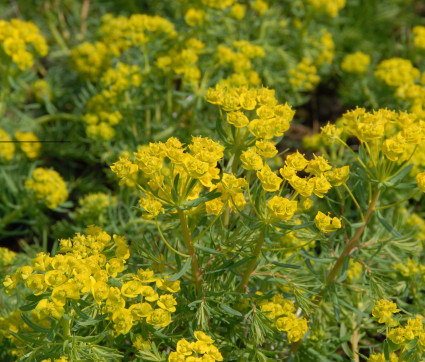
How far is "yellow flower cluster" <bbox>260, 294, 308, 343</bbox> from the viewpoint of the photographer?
7.02ft

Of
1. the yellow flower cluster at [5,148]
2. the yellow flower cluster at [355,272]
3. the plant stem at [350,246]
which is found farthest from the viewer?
the yellow flower cluster at [5,148]

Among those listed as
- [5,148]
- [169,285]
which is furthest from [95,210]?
[169,285]

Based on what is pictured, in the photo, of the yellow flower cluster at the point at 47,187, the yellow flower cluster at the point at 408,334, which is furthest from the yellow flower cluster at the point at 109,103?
the yellow flower cluster at the point at 408,334

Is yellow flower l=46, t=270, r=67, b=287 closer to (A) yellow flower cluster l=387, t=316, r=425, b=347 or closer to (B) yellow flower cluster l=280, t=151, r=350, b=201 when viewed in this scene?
(B) yellow flower cluster l=280, t=151, r=350, b=201

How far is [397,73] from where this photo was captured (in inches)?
148

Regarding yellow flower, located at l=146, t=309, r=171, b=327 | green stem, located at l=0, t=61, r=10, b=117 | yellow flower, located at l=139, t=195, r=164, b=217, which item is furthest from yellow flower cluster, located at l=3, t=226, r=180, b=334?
green stem, located at l=0, t=61, r=10, b=117

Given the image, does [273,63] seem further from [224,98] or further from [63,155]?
[224,98]

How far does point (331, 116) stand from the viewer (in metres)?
4.91

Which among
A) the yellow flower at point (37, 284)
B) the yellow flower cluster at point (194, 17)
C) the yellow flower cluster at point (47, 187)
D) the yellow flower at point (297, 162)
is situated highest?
the yellow flower cluster at point (194, 17)

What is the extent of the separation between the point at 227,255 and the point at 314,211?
26.3 inches

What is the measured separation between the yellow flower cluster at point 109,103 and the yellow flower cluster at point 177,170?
1.55 m

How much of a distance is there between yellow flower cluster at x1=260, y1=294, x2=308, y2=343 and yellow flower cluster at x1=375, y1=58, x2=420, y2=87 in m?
2.15

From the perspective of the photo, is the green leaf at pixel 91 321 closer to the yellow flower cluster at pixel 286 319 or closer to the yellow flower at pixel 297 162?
the yellow flower cluster at pixel 286 319

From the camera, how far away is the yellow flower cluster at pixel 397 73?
3750 mm
